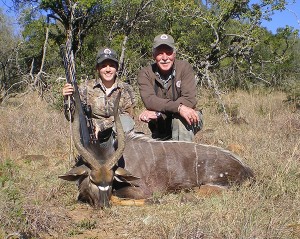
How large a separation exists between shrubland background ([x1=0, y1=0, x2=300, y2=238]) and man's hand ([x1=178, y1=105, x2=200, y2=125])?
74 centimetres

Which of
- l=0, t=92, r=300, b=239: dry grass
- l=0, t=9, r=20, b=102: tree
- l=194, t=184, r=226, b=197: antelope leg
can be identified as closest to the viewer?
l=0, t=92, r=300, b=239: dry grass

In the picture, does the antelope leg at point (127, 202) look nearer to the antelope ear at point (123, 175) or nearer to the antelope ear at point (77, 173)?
the antelope ear at point (123, 175)

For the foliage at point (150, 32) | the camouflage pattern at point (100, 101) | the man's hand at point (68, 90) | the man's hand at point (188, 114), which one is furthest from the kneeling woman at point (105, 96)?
the foliage at point (150, 32)

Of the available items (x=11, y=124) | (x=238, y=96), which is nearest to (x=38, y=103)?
(x=11, y=124)

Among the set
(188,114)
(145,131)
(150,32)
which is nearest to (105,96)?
(188,114)

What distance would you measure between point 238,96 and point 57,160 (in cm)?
588

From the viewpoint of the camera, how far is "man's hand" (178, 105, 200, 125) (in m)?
4.58

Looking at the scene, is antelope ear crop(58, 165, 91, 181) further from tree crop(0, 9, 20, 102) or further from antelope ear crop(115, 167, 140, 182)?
tree crop(0, 9, 20, 102)

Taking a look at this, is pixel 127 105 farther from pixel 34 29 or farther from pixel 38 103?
pixel 34 29

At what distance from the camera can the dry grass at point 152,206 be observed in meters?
2.96

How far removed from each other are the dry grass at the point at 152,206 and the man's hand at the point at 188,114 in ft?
2.43

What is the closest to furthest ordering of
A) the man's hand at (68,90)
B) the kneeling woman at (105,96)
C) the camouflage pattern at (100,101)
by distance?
1. the man's hand at (68,90)
2. the kneeling woman at (105,96)
3. the camouflage pattern at (100,101)

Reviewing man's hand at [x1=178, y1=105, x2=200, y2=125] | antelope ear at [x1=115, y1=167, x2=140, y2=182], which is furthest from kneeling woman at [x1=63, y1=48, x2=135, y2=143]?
antelope ear at [x1=115, y1=167, x2=140, y2=182]

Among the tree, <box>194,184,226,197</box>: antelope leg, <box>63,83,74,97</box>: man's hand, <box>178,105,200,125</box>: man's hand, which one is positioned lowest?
<box>194,184,226,197</box>: antelope leg
